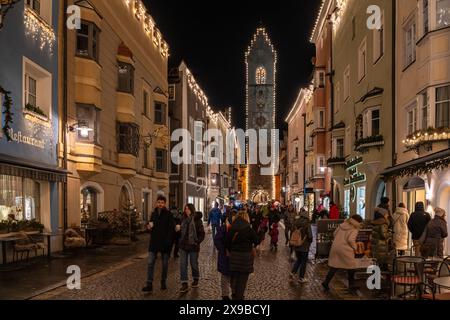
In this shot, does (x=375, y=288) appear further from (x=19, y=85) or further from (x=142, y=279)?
(x=19, y=85)

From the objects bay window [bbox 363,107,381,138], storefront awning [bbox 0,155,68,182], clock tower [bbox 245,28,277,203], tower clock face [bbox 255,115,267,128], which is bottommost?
storefront awning [bbox 0,155,68,182]

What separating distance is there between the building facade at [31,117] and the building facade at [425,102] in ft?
38.6

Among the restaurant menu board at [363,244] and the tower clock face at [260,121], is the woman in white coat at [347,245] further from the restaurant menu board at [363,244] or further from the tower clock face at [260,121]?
the tower clock face at [260,121]

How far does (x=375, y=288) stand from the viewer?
38.9 ft

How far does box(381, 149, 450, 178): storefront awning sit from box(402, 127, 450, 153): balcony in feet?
2.05

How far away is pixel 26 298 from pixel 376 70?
17.8 m

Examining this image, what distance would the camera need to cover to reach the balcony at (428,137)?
15.0 metres

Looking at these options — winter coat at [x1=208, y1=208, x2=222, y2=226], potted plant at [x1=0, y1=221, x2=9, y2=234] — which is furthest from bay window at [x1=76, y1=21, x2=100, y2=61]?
potted plant at [x1=0, y1=221, x2=9, y2=234]

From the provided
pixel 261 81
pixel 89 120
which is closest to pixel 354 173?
pixel 89 120

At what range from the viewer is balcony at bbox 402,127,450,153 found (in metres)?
15.0

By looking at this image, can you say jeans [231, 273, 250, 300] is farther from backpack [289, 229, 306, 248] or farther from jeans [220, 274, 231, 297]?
backpack [289, 229, 306, 248]

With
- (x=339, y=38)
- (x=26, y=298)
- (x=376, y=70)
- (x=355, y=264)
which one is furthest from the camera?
(x=339, y=38)

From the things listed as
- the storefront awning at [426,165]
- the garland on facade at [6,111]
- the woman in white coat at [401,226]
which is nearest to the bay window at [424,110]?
the storefront awning at [426,165]
